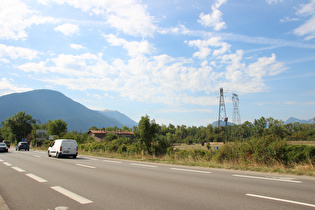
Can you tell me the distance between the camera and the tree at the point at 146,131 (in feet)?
84.1

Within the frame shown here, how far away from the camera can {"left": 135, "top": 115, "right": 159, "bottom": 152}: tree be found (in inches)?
1009

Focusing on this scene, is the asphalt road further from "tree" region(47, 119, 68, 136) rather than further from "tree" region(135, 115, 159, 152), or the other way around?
"tree" region(47, 119, 68, 136)

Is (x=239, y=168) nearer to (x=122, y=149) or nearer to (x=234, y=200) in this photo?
(x=234, y=200)

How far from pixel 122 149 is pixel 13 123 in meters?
94.5

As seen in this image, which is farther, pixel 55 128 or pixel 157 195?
pixel 55 128

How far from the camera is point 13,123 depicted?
102562 millimetres

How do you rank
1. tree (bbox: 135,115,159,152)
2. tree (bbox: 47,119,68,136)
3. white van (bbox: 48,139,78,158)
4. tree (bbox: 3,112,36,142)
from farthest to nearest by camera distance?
tree (bbox: 3,112,36,142) → tree (bbox: 47,119,68,136) → tree (bbox: 135,115,159,152) → white van (bbox: 48,139,78,158)

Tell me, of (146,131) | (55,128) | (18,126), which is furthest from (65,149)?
(18,126)

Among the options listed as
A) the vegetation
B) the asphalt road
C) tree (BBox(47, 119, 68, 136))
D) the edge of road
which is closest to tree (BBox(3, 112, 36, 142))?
tree (BBox(47, 119, 68, 136))

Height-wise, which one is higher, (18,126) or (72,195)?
(18,126)

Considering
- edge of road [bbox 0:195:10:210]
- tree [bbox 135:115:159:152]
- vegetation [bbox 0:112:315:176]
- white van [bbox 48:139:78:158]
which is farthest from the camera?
tree [bbox 135:115:159:152]

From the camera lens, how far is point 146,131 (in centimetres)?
2570

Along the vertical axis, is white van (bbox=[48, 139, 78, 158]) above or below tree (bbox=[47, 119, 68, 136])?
below

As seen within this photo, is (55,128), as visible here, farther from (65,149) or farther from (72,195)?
(72,195)
